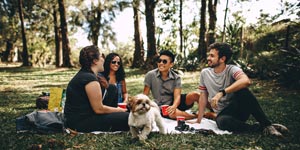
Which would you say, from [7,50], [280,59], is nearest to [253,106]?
[280,59]

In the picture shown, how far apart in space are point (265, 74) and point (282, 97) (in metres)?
4.52

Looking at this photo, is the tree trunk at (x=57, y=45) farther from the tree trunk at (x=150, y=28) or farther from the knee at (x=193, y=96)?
the knee at (x=193, y=96)

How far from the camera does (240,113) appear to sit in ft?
16.4

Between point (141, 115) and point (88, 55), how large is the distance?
1.20 meters

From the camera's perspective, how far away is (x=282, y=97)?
29.0ft

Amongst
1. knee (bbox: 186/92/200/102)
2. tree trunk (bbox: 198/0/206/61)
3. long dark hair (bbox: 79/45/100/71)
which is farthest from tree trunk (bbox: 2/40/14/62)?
long dark hair (bbox: 79/45/100/71)

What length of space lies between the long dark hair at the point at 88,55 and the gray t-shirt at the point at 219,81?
6.47ft

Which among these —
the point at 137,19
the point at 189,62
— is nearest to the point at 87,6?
the point at 137,19

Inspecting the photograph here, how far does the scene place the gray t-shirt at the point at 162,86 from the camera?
598cm

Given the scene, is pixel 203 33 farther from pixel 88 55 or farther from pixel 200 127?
pixel 88 55

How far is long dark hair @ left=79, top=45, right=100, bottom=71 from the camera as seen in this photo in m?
4.54

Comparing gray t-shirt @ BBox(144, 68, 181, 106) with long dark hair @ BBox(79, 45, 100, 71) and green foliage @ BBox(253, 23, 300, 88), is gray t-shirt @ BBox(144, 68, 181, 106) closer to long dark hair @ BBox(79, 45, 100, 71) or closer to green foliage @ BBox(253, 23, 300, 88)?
long dark hair @ BBox(79, 45, 100, 71)

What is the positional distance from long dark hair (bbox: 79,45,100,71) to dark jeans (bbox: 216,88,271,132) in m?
2.25

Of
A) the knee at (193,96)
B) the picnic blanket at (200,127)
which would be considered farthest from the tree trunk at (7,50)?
the picnic blanket at (200,127)
